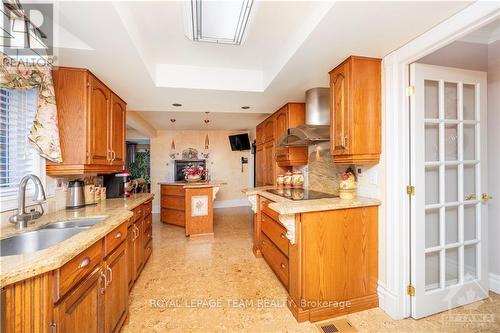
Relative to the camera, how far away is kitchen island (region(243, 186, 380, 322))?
1702 mm

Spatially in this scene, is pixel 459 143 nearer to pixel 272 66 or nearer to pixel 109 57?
pixel 272 66

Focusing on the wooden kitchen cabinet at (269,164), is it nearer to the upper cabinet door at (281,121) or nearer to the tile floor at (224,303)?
the upper cabinet door at (281,121)

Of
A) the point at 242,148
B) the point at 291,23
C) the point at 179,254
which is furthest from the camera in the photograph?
the point at 242,148

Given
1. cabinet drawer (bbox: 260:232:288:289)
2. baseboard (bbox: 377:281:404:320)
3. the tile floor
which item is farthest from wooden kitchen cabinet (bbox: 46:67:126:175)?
baseboard (bbox: 377:281:404:320)

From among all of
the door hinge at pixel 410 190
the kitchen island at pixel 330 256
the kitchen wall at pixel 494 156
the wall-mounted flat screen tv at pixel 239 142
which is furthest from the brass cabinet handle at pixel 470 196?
the wall-mounted flat screen tv at pixel 239 142

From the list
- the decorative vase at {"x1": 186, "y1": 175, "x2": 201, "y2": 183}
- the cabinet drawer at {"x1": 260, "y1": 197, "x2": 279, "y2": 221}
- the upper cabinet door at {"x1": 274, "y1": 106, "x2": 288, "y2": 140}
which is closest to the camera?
the cabinet drawer at {"x1": 260, "y1": 197, "x2": 279, "y2": 221}

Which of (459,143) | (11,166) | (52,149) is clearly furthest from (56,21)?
(459,143)

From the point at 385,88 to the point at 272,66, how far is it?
108cm

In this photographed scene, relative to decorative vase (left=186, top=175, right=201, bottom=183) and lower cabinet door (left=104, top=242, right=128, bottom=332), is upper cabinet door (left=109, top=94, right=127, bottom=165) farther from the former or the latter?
decorative vase (left=186, top=175, right=201, bottom=183)

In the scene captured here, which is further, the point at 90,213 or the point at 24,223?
the point at 90,213

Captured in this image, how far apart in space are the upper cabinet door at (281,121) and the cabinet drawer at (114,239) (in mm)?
2429

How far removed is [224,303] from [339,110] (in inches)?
80.6

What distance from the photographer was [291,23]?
1.67m

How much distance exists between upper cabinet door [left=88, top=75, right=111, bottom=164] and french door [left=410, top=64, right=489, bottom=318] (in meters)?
2.74
